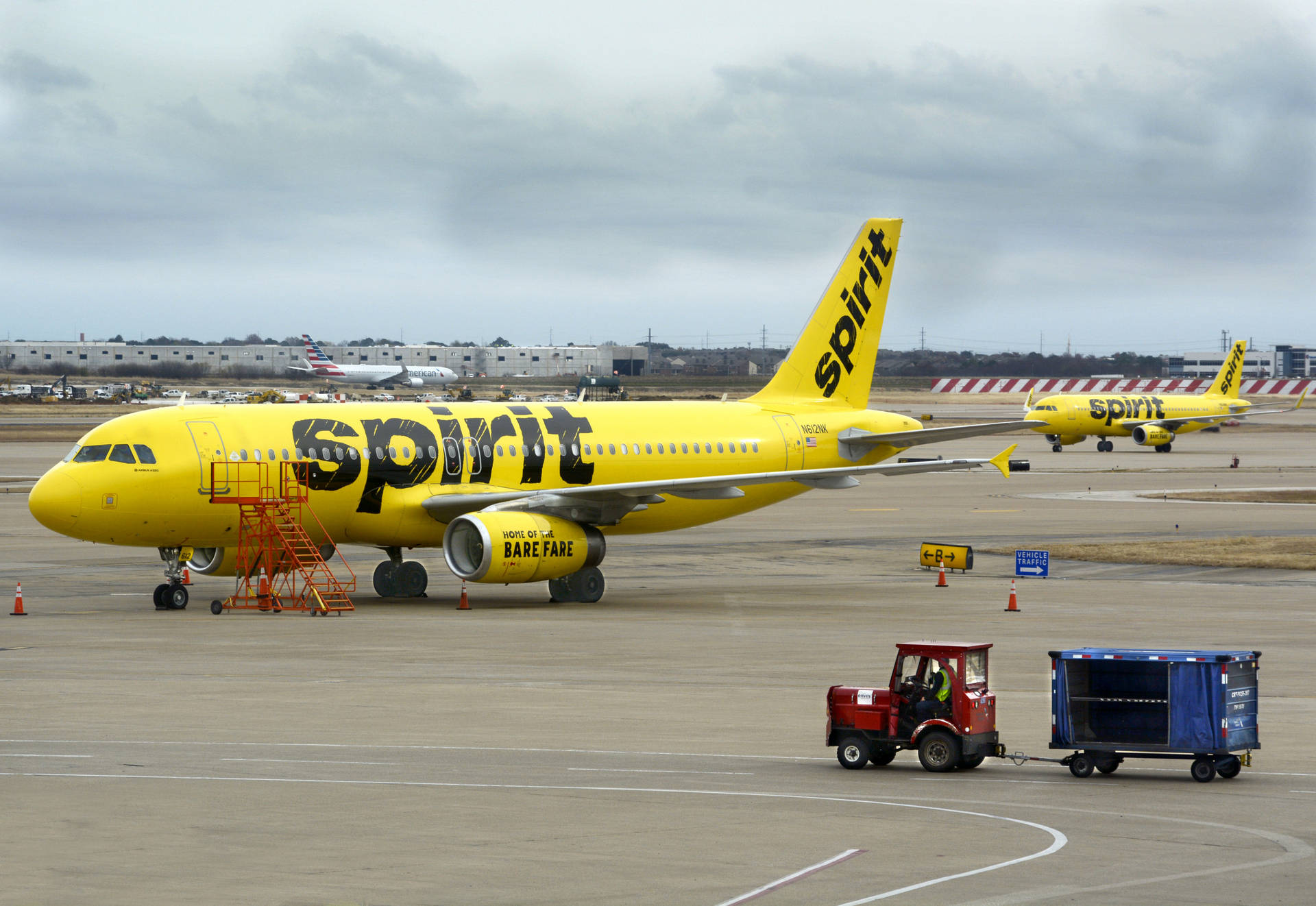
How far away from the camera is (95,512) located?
1459 inches

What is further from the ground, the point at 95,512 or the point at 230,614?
the point at 95,512

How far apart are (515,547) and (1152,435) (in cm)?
8323

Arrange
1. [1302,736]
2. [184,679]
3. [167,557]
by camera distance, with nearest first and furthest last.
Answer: [1302,736], [184,679], [167,557]

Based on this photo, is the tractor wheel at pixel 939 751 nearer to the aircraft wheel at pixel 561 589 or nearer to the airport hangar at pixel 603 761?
the airport hangar at pixel 603 761

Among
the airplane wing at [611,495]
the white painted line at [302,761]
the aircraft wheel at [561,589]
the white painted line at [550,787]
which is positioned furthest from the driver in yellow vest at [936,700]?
the aircraft wheel at [561,589]

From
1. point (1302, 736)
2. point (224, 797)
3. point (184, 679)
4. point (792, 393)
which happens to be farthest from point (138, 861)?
point (792, 393)

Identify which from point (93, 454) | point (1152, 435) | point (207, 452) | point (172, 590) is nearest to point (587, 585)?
point (207, 452)

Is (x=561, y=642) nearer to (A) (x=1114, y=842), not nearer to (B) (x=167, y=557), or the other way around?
(B) (x=167, y=557)

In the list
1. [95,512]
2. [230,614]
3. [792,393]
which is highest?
[792,393]

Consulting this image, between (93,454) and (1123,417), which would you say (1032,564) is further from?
(1123,417)

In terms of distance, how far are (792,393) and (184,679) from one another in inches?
1022

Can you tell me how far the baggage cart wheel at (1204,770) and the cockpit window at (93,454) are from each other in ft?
87.7

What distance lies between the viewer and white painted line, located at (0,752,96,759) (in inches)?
803

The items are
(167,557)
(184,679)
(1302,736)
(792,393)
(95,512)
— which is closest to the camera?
(1302,736)
